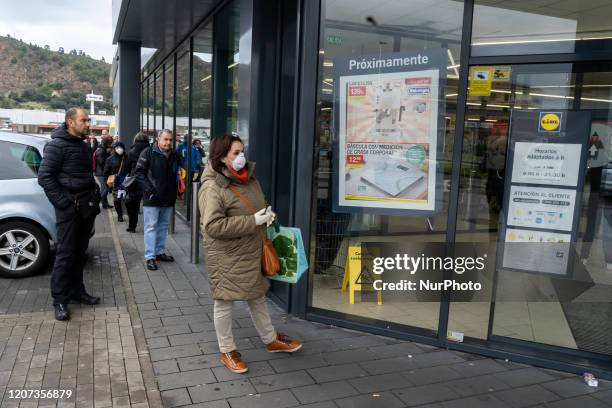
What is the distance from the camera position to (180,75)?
10.5 meters

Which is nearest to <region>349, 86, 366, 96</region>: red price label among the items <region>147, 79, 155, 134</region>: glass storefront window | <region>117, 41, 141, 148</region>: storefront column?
<region>117, 41, 141, 148</region>: storefront column

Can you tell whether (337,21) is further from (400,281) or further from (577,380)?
(577,380)

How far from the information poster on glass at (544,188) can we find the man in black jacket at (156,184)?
162 inches

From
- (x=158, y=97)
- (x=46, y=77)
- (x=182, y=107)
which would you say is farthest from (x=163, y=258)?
(x=46, y=77)

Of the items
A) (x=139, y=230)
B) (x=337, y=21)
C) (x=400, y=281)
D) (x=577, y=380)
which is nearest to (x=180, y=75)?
(x=139, y=230)

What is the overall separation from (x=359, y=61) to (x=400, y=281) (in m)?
2.01

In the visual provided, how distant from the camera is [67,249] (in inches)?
184

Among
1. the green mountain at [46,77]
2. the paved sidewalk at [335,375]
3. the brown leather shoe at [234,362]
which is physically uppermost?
A: the green mountain at [46,77]

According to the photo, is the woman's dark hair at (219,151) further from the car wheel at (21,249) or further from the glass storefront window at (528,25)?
the car wheel at (21,249)

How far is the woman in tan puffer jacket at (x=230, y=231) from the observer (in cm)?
343

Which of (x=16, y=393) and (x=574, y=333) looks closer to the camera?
(x=16, y=393)

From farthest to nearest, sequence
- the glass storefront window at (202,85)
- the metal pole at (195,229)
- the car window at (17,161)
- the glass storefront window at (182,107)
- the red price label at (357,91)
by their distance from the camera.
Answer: the glass storefront window at (182,107)
the glass storefront window at (202,85)
the metal pole at (195,229)
the car window at (17,161)
the red price label at (357,91)

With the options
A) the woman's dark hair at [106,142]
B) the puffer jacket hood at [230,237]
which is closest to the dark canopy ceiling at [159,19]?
the woman's dark hair at [106,142]

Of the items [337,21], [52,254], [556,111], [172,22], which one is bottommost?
[52,254]
